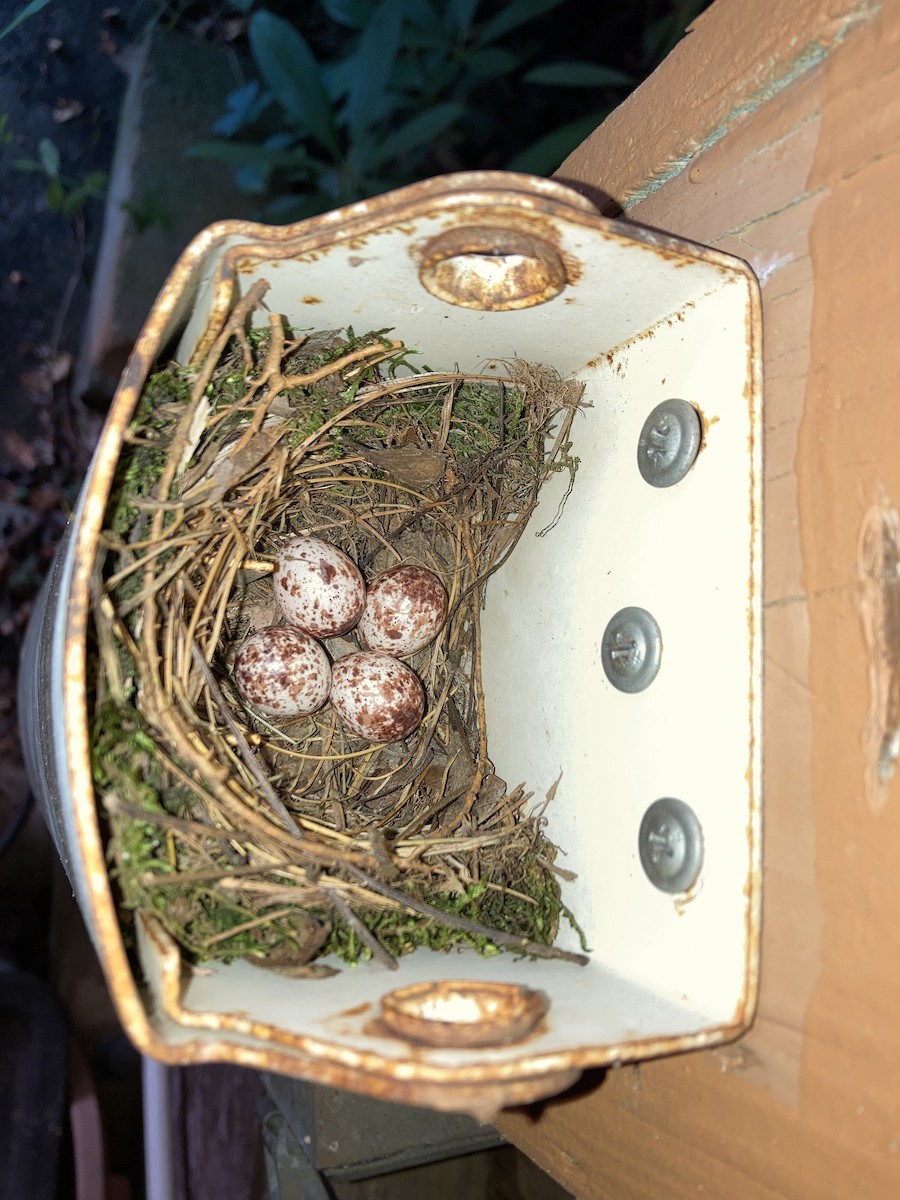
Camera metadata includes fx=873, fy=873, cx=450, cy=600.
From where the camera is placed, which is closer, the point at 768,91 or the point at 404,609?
the point at 768,91

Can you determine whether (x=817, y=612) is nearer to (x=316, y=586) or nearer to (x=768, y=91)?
(x=768, y=91)

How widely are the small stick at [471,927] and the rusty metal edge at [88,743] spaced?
22 centimetres

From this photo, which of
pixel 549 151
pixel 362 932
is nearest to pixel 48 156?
pixel 549 151

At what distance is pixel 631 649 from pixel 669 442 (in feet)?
0.68

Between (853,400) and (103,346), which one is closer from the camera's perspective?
(853,400)

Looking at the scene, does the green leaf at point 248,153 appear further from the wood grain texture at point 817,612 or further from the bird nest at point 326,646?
the wood grain texture at point 817,612

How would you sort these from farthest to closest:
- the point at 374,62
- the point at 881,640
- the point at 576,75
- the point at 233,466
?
the point at 576,75
the point at 374,62
the point at 233,466
the point at 881,640

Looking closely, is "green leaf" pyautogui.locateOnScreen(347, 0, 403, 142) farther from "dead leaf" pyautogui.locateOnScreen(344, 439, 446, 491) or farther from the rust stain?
the rust stain

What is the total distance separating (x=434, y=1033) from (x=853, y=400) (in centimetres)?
55

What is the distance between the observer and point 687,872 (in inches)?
30.2

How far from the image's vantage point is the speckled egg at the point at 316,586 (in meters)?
1.14

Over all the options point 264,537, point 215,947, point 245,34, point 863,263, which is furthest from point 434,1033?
point 245,34

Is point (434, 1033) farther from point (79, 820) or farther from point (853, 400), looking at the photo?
point (853, 400)

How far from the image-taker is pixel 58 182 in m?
2.05
